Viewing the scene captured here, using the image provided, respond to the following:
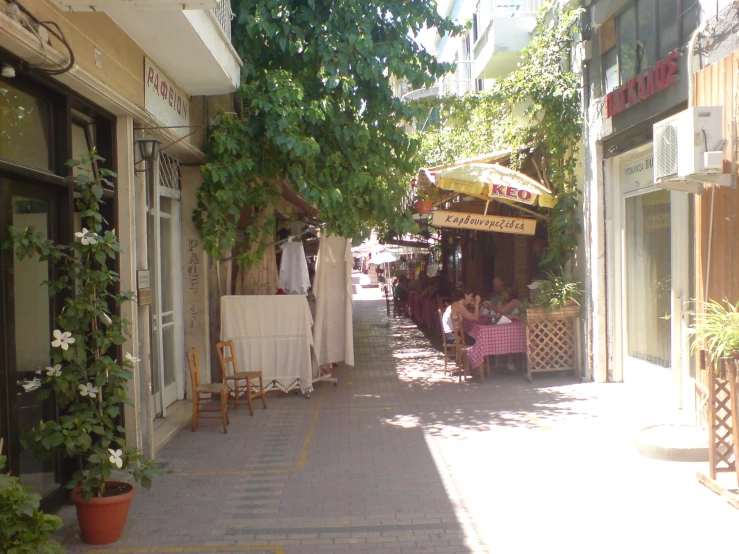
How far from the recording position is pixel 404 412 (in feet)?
29.7

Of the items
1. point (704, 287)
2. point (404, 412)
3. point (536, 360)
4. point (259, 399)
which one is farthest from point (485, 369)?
point (704, 287)

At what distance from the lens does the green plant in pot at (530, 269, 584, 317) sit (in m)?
10.6

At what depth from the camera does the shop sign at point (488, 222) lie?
36.6 ft

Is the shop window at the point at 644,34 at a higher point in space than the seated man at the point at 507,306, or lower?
higher

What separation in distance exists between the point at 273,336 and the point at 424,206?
3.72 m

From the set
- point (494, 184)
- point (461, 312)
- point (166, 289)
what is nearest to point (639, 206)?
point (494, 184)

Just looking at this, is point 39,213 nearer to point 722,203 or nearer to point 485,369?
point 722,203

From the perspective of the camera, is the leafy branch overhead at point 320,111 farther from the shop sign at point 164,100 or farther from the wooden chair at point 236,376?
the wooden chair at point 236,376

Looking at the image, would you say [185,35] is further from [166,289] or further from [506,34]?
[506,34]

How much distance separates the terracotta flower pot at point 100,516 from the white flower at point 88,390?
644 millimetres

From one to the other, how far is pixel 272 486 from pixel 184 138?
412 cm

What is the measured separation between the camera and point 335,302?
1125 centimetres

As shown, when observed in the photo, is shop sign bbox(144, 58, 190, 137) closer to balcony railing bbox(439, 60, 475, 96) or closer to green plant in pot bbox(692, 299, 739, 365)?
green plant in pot bbox(692, 299, 739, 365)

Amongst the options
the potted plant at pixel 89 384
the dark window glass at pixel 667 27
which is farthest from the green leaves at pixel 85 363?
the dark window glass at pixel 667 27
